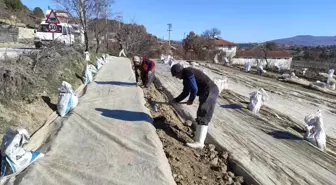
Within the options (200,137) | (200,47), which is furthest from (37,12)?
(200,137)

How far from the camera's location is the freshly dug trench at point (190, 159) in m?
3.75

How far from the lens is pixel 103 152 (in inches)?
156

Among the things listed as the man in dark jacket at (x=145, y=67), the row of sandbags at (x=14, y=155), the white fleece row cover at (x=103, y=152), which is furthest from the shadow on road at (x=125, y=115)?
the man in dark jacket at (x=145, y=67)

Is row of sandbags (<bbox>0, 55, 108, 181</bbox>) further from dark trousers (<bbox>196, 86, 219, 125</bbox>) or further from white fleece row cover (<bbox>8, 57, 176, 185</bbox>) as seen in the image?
dark trousers (<bbox>196, 86, 219, 125</bbox>)

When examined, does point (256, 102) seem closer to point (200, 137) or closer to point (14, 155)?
point (200, 137)

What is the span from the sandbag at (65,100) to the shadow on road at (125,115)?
0.55 m

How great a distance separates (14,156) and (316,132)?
15.2 ft

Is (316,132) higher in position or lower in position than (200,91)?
lower

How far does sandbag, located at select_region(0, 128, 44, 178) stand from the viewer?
3340 millimetres

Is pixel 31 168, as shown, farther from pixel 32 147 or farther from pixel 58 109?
pixel 58 109

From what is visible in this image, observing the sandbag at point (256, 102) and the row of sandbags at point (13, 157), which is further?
the sandbag at point (256, 102)

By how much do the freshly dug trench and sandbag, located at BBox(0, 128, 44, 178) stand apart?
1.77 meters

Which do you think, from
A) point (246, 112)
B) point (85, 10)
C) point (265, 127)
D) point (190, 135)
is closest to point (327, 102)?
point (246, 112)

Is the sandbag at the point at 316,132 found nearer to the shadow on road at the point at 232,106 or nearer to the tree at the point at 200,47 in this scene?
the shadow on road at the point at 232,106
